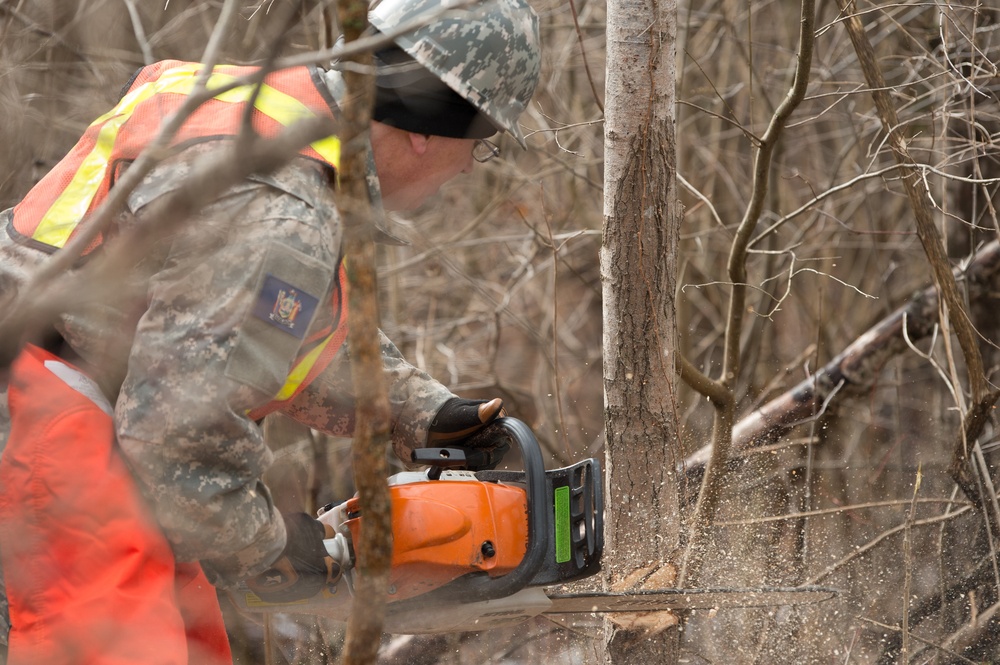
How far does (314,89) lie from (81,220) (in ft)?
1.94

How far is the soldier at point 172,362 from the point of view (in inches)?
75.5

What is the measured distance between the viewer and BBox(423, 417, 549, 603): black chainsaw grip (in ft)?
8.03

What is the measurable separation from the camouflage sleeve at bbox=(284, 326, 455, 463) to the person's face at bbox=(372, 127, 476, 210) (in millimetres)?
542

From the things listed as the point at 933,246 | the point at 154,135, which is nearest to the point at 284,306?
the point at 154,135

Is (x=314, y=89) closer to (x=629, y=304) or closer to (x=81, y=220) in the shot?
(x=81, y=220)

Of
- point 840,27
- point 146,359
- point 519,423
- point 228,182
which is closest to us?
point 228,182

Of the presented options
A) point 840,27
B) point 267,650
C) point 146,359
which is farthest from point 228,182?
point 840,27

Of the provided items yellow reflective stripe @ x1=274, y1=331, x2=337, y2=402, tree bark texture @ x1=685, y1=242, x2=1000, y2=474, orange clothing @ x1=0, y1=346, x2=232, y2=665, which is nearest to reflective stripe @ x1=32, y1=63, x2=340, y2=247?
orange clothing @ x1=0, y1=346, x2=232, y2=665

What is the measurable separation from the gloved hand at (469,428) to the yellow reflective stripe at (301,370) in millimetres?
571

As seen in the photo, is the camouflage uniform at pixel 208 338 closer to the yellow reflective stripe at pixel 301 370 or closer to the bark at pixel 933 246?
the yellow reflective stripe at pixel 301 370

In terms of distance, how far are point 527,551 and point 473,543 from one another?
0.14 metres

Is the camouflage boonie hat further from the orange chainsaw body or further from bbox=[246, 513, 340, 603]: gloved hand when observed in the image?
bbox=[246, 513, 340, 603]: gloved hand

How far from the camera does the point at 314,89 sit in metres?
2.18

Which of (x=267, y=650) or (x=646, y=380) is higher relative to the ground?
(x=646, y=380)
